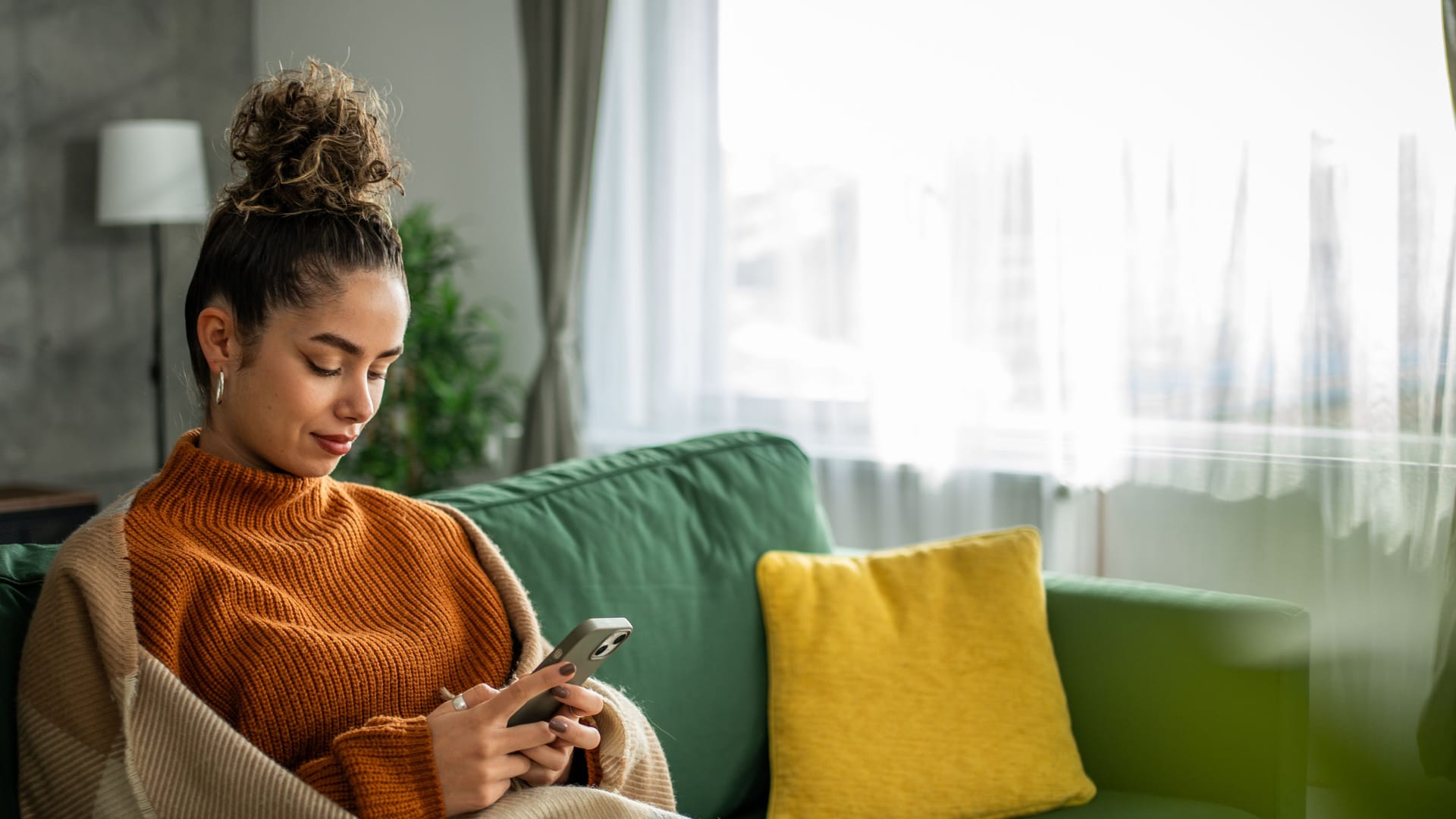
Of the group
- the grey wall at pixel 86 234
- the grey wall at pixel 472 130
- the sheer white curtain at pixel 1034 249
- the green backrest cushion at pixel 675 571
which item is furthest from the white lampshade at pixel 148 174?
the green backrest cushion at pixel 675 571

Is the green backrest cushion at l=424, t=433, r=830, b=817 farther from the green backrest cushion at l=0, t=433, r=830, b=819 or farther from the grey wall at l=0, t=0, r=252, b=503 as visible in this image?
the grey wall at l=0, t=0, r=252, b=503

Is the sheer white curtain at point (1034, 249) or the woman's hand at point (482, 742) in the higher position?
the sheer white curtain at point (1034, 249)

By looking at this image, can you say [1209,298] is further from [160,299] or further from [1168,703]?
[160,299]

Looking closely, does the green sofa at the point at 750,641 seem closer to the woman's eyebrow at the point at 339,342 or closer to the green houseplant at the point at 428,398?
the woman's eyebrow at the point at 339,342

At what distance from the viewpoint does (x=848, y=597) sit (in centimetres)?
194

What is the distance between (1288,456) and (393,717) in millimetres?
2019

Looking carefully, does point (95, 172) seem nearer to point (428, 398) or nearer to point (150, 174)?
→ point (150, 174)

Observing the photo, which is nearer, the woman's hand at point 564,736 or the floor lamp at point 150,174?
the woman's hand at point 564,736

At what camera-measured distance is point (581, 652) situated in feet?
3.82

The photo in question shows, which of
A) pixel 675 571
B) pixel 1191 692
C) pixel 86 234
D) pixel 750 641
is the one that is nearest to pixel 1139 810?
pixel 1191 692

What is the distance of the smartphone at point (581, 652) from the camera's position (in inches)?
45.0

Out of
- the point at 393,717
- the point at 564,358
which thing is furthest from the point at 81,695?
the point at 564,358

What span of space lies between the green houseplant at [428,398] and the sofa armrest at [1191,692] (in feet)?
6.36

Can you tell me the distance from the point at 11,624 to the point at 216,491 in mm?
228
